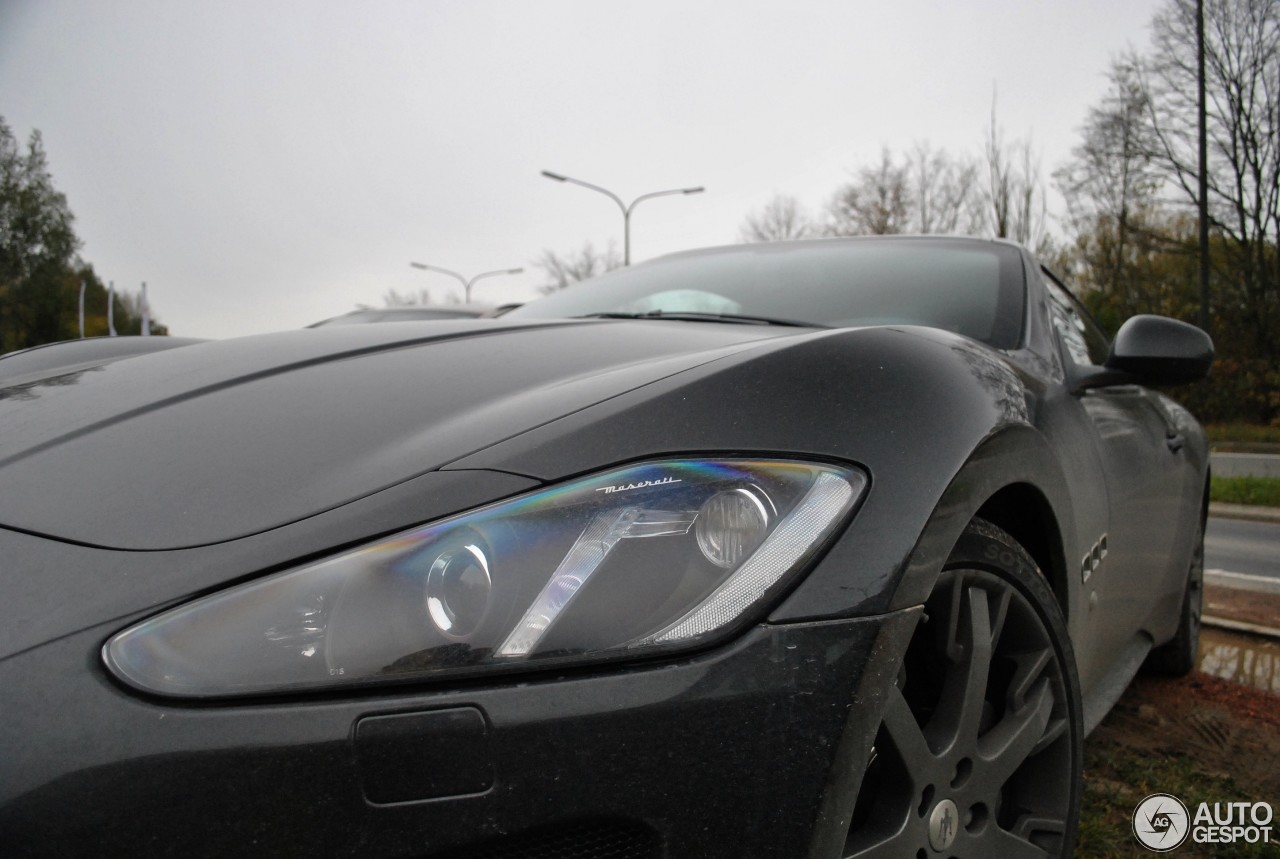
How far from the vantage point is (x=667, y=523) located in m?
0.97

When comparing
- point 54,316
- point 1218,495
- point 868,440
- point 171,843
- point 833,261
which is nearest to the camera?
point 171,843

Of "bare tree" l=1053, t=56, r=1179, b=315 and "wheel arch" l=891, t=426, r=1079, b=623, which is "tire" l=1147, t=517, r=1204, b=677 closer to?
"wheel arch" l=891, t=426, r=1079, b=623

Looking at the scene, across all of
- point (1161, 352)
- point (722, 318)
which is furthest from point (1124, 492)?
point (722, 318)

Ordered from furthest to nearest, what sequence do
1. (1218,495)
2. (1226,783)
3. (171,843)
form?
(1218,495) → (1226,783) → (171,843)

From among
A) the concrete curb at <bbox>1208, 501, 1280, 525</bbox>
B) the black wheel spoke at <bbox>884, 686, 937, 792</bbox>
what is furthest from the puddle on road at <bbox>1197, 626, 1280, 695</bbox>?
the concrete curb at <bbox>1208, 501, 1280, 525</bbox>

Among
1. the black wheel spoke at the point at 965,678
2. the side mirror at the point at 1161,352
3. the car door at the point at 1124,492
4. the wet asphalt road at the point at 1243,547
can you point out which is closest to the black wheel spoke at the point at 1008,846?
the black wheel spoke at the point at 965,678

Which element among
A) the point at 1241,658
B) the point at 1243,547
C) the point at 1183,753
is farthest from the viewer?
the point at 1243,547

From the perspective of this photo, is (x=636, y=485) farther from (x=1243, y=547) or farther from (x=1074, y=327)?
(x=1243, y=547)

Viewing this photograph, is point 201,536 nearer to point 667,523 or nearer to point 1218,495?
point 667,523

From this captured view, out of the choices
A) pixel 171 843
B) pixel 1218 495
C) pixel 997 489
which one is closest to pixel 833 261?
pixel 997 489

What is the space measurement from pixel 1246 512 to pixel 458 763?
38.8 feet

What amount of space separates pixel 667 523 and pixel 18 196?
26.9m

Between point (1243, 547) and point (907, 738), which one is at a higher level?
point (907, 738)

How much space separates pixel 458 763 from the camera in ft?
2.68
